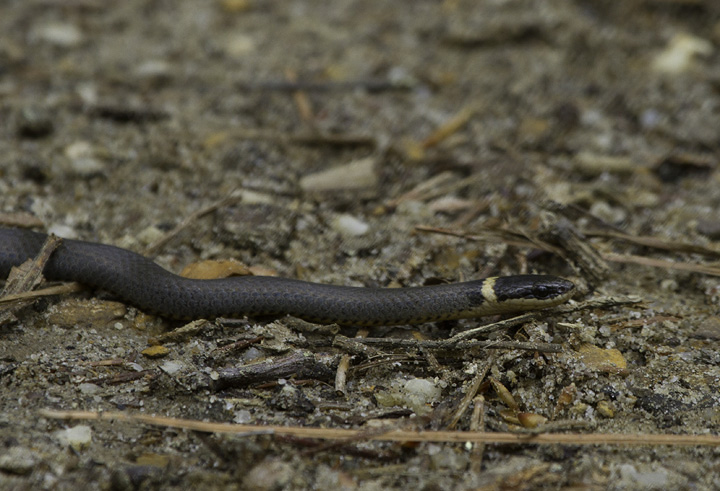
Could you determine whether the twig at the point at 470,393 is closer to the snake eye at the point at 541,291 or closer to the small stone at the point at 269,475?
the snake eye at the point at 541,291

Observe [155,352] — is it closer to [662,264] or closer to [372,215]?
[372,215]

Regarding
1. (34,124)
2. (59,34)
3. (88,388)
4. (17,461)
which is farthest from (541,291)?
(59,34)

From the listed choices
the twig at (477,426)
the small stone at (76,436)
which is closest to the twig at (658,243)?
the twig at (477,426)

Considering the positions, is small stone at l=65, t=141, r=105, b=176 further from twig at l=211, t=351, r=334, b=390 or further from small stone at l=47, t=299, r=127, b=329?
twig at l=211, t=351, r=334, b=390

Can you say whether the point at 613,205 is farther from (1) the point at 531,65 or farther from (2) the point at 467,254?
(1) the point at 531,65

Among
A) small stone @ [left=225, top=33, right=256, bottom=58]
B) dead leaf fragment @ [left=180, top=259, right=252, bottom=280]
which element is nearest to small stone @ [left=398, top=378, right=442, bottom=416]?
dead leaf fragment @ [left=180, top=259, right=252, bottom=280]

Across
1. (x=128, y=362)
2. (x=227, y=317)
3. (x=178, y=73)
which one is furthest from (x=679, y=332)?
(x=178, y=73)
